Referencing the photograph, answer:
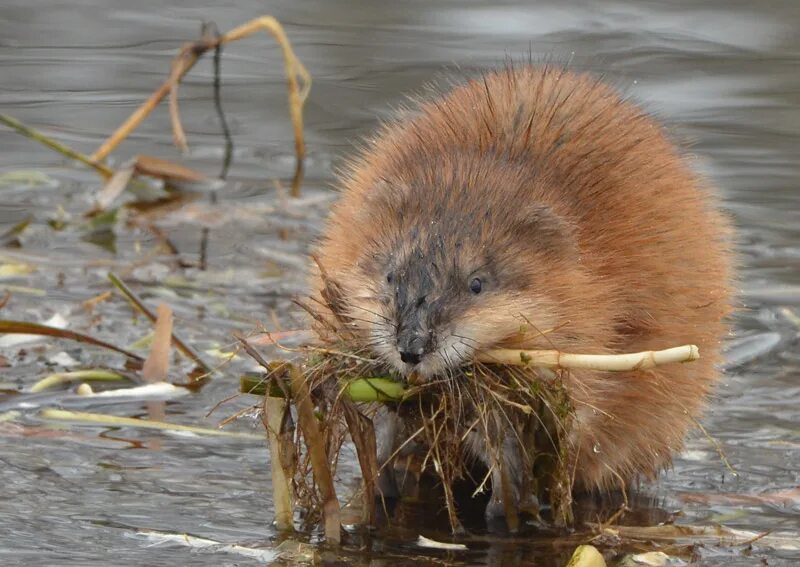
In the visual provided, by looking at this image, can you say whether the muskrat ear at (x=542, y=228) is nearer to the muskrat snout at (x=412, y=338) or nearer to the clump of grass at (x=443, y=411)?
the clump of grass at (x=443, y=411)

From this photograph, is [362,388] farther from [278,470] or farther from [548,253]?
[548,253]

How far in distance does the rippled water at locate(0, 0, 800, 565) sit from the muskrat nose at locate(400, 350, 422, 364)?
66 centimetres

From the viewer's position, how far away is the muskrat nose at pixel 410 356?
5.02 m

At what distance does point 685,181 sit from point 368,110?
557 cm

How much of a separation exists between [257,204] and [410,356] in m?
4.88

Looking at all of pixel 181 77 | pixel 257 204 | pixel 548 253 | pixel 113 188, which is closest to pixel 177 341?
pixel 548 253

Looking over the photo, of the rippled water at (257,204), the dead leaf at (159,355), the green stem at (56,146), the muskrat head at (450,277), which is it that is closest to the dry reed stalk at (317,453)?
the rippled water at (257,204)

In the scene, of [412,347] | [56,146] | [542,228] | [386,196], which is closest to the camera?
[412,347]

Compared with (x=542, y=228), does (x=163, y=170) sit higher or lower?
lower

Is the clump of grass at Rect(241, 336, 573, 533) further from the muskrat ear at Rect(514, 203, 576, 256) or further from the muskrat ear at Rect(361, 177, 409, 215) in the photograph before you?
the muskrat ear at Rect(361, 177, 409, 215)

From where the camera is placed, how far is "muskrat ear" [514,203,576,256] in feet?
18.1

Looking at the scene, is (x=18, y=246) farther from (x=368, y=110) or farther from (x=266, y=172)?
(x=368, y=110)

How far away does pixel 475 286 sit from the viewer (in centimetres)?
536

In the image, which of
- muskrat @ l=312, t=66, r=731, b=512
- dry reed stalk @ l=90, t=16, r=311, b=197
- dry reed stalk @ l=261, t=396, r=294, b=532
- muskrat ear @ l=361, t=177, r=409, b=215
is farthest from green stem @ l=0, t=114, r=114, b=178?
dry reed stalk @ l=261, t=396, r=294, b=532
